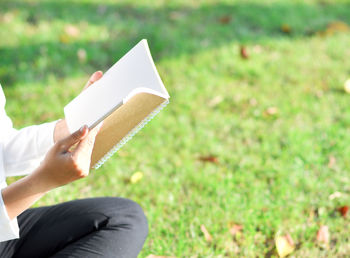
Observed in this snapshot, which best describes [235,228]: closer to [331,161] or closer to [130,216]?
[130,216]

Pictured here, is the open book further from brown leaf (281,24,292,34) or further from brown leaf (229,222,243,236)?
brown leaf (281,24,292,34)

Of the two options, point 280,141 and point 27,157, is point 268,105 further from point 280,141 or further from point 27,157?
point 27,157

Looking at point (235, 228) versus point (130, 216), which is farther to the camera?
point (235, 228)

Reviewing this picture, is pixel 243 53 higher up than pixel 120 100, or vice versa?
pixel 120 100

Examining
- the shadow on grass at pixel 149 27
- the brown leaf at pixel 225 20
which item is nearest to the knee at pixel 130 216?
the shadow on grass at pixel 149 27

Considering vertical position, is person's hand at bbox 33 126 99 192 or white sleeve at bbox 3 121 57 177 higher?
person's hand at bbox 33 126 99 192

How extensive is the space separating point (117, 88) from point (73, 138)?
0.78 feet

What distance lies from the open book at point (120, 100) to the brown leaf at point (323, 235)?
987mm

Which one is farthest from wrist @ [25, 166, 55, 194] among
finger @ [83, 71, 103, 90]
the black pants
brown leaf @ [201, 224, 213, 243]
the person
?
brown leaf @ [201, 224, 213, 243]

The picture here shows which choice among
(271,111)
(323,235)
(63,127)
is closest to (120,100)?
(63,127)

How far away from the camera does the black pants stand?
1.36 metres

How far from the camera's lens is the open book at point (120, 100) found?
118cm

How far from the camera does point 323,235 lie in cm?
180

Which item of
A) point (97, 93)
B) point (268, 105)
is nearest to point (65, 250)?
point (97, 93)
